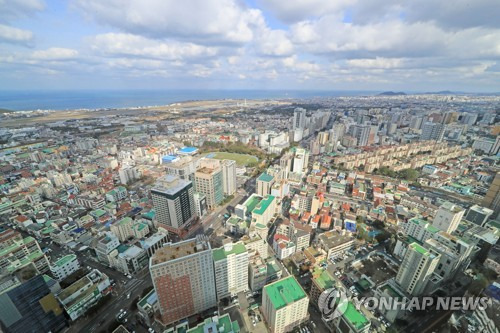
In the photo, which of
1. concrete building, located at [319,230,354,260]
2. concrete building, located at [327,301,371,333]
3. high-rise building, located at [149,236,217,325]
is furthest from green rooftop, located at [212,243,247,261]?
concrete building, located at [319,230,354,260]

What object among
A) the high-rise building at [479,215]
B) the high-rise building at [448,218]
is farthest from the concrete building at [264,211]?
the high-rise building at [479,215]

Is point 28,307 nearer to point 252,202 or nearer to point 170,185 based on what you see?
point 170,185

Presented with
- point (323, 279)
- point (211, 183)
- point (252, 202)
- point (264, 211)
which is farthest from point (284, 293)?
point (211, 183)

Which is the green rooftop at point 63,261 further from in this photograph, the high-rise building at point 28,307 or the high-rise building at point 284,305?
the high-rise building at point 284,305

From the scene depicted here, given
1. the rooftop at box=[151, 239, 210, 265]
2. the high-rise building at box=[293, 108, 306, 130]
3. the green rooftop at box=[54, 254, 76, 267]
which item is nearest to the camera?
the rooftop at box=[151, 239, 210, 265]

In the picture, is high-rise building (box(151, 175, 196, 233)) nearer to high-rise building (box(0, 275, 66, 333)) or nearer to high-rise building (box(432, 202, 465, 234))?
high-rise building (box(0, 275, 66, 333))

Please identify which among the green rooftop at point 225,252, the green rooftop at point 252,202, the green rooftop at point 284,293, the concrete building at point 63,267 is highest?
the green rooftop at point 225,252
